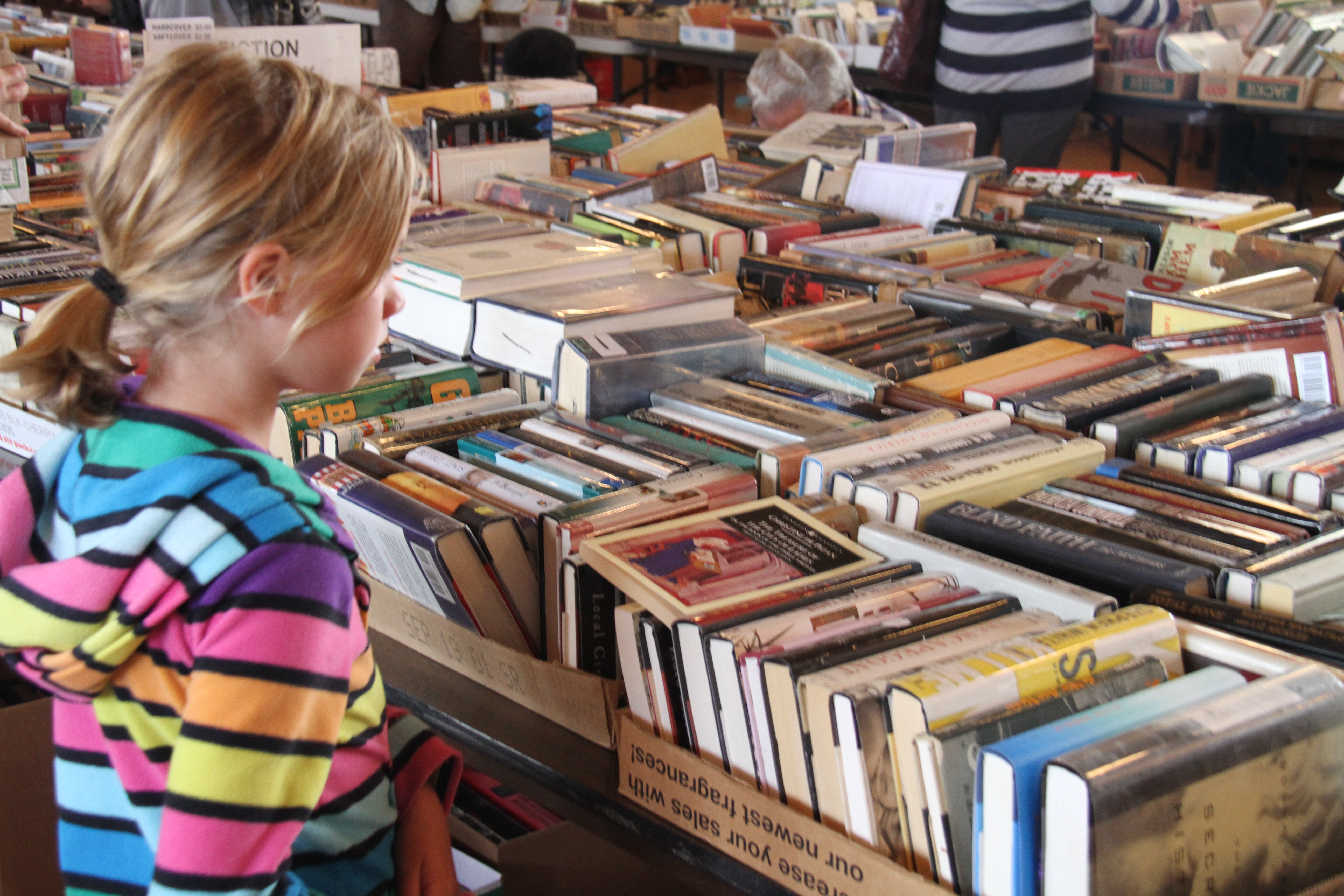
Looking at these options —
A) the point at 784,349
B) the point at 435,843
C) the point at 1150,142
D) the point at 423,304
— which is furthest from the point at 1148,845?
the point at 1150,142

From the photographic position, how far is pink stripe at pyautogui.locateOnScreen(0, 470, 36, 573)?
87 cm

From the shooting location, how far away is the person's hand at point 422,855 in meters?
0.98

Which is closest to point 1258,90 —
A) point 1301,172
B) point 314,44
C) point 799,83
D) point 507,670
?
point 1301,172

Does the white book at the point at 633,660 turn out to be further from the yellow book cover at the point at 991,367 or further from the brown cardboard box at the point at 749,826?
the yellow book cover at the point at 991,367

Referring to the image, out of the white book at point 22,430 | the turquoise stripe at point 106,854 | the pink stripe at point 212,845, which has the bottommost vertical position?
the turquoise stripe at point 106,854

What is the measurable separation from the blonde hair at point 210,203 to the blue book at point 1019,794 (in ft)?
1.86

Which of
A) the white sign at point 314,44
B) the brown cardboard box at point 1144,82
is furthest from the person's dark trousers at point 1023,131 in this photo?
the white sign at point 314,44

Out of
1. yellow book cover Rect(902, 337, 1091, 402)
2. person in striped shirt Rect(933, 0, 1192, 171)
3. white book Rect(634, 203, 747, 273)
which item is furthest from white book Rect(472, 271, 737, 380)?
person in striped shirt Rect(933, 0, 1192, 171)

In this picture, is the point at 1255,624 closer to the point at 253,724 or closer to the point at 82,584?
the point at 253,724

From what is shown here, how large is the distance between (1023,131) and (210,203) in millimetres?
3500

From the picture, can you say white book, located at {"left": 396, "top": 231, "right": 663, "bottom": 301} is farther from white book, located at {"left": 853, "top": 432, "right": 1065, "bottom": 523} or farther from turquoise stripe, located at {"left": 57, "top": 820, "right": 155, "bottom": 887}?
turquoise stripe, located at {"left": 57, "top": 820, "right": 155, "bottom": 887}

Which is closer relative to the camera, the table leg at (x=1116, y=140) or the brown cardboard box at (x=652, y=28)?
the table leg at (x=1116, y=140)

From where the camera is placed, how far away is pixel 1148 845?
81 cm

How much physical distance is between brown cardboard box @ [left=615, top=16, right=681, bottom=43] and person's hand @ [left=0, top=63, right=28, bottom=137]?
182 inches
